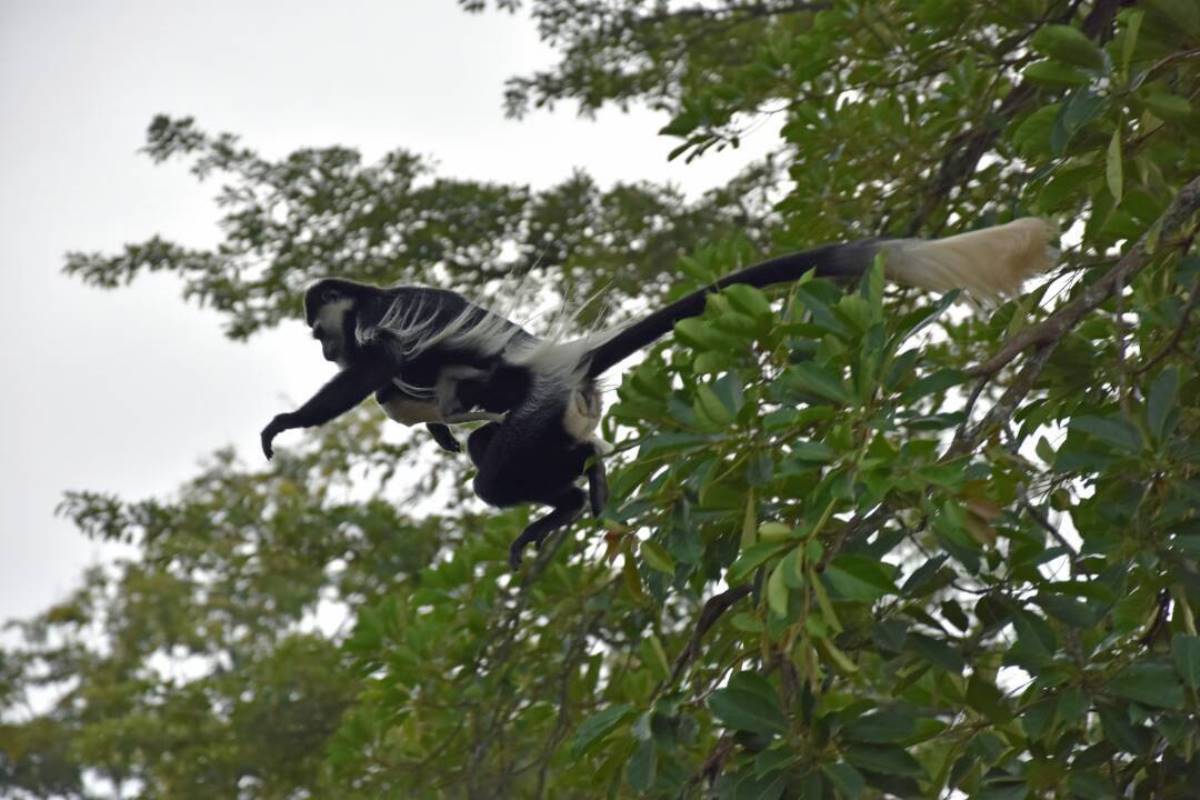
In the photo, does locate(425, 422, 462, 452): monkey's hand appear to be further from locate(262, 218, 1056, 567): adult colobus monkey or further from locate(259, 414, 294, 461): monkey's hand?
locate(259, 414, 294, 461): monkey's hand

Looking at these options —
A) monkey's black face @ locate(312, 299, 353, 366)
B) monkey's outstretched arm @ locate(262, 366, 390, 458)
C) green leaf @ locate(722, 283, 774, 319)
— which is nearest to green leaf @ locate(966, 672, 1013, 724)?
green leaf @ locate(722, 283, 774, 319)

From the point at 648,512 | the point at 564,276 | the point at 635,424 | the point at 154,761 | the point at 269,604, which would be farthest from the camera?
the point at 269,604

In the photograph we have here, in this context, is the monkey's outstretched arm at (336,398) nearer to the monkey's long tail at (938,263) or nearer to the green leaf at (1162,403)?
the monkey's long tail at (938,263)

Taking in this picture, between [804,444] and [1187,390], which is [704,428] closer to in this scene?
[804,444]

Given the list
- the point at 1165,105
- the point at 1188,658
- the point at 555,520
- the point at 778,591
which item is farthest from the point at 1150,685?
the point at 555,520

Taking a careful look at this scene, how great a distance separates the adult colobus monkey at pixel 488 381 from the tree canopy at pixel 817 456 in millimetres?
113

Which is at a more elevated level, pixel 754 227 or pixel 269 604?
pixel 269 604

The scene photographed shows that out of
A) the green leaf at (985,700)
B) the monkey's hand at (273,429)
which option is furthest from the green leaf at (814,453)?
the monkey's hand at (273,429)

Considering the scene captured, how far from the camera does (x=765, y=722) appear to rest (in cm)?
155

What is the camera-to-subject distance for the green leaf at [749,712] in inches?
61.0

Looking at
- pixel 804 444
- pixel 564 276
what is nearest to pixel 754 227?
pixel 564 276

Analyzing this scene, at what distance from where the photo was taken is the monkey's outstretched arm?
8.73 feet

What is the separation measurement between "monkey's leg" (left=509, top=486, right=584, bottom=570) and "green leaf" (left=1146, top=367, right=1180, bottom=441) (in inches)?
54.7

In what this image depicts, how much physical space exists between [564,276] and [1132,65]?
125 inches
